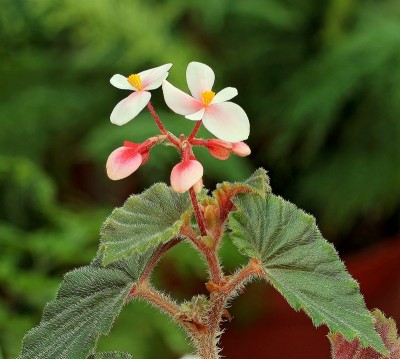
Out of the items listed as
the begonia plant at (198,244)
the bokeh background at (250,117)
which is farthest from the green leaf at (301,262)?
the bokeh background at (250,117)

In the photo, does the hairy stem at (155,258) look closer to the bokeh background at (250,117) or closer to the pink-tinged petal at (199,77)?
the pink-tinged petal at (199,77)

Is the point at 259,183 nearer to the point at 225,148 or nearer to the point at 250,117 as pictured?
the point at 225,148

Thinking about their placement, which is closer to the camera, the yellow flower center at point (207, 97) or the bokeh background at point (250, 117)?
the yellow flower center at point (207, 97)

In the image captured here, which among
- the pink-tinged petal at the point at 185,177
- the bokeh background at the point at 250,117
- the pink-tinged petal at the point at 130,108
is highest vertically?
the bokeh background at the point at 250,117

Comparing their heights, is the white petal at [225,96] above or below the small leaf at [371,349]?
above

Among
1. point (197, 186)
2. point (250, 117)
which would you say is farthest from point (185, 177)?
point (250, 117)

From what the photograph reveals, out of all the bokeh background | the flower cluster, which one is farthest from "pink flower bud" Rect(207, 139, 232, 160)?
the bokeh background

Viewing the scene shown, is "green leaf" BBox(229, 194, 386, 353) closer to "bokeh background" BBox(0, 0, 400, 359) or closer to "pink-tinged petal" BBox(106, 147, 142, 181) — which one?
"pink-tinged petal" BBox(106, 147, 142, 181)

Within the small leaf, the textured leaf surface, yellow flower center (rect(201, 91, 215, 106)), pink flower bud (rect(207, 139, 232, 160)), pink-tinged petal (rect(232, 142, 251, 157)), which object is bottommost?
the small leaf
